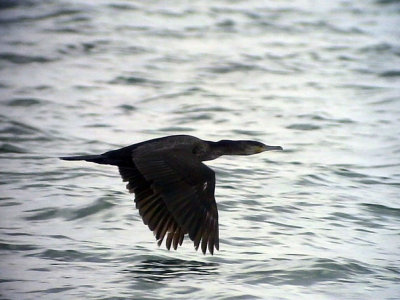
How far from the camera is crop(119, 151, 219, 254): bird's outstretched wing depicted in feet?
21.1

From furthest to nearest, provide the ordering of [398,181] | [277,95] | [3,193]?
[277,95] < [398,181] < [3,193]

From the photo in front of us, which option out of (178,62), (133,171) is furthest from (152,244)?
(178,62)

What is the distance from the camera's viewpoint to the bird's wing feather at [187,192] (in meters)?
6.41

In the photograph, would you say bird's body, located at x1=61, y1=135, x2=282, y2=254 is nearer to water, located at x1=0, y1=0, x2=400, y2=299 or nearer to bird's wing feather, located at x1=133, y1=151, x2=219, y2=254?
bird's wing feather, located at x1=133, y1=151, x2=219, y2=254

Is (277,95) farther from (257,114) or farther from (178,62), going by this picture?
(178,62)

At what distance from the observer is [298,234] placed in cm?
791

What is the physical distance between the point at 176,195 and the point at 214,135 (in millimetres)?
4461

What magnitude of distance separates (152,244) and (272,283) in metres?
1.20

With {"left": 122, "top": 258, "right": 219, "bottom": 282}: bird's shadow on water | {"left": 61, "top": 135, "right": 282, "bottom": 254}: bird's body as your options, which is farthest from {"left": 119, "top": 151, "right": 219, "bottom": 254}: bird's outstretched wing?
{"left": 122, "top": 258, "right": 219, "bottom": 282}: bird's shadow on water

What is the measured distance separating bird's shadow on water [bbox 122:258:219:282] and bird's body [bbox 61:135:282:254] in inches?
6.5

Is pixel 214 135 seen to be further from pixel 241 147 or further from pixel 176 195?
pixel 176 195

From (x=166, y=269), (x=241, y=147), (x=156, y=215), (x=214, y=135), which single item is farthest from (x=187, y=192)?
(x=214, y=135)

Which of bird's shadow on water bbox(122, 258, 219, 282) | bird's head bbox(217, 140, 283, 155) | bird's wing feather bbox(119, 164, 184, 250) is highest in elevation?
bird's head bbox(217, 140, 283, 155)

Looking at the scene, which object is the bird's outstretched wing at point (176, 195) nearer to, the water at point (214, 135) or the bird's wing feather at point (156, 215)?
the bird's wing feather at point (156, 215)
